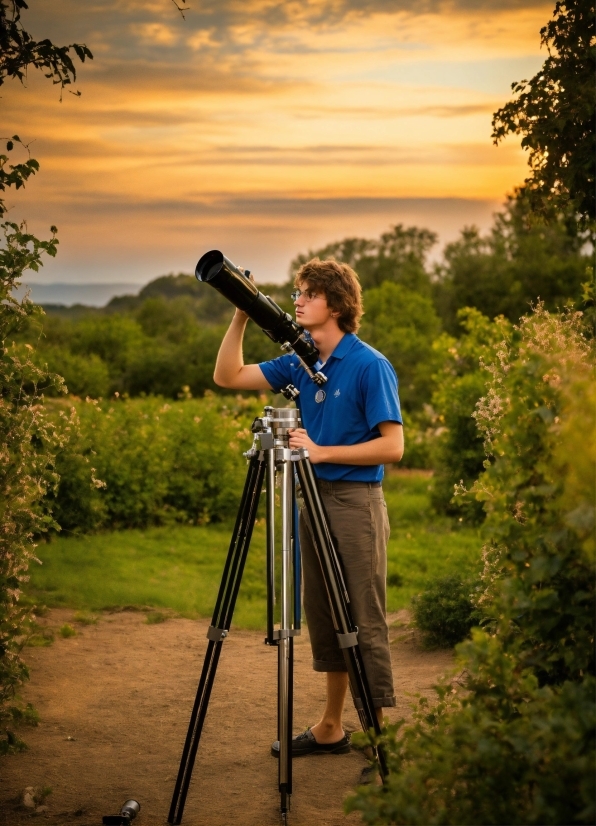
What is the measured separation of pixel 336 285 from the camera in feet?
14.1

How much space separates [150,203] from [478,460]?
7.94 metres

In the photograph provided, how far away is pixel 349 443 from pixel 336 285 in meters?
0.76

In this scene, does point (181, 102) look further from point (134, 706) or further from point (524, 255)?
point (524, 255)

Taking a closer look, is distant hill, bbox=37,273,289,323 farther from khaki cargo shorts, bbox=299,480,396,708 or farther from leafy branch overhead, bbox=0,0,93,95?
khaki cargo shorts, bbox=299,480,396,708

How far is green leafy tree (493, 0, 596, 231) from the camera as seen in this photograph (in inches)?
193

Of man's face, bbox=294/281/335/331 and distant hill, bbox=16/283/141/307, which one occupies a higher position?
distant hill, bbox=16/283/141/307

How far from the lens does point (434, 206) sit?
63.5ft

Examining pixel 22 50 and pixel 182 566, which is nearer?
pixel 22 50

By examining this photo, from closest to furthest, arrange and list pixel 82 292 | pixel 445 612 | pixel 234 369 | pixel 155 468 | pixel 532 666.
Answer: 1. pixel 532 666
2. pixel 234 369
3. pixel 445 612
4. pixel 155 468
5. pixel 82 292

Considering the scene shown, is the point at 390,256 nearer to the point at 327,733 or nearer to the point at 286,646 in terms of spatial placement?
the point at 327,733

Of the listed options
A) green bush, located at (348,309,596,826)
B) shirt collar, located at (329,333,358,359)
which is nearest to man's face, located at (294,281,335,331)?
shirt collar, located at (329,333,358,359)

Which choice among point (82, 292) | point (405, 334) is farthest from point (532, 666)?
point (82, 292)

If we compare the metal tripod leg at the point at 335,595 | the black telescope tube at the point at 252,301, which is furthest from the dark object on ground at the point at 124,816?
the black telescope tube at the point at 252,301

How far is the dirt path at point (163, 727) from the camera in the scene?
161 inches
